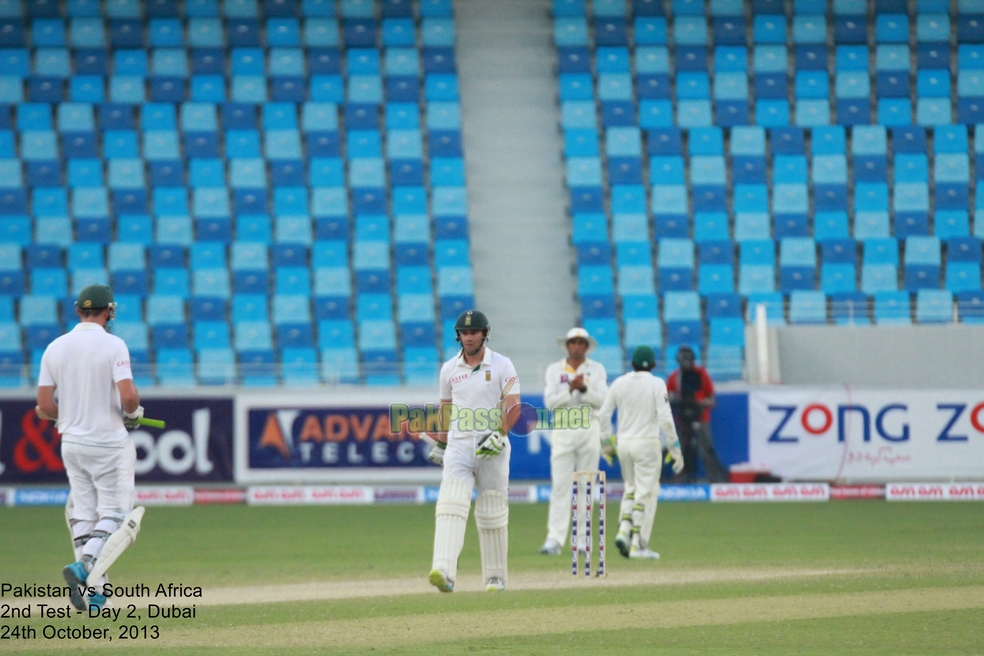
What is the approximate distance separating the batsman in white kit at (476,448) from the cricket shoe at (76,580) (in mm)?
2301

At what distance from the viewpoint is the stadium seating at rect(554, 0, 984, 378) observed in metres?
23.5

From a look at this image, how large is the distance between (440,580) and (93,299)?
9.42 feet

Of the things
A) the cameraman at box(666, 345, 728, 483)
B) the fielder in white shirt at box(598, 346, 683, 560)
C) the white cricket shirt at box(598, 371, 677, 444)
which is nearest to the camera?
the fielder in white shirt at box(598, 346, 683, 560)

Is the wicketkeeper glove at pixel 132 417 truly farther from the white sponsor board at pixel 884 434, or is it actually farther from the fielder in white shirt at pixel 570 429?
the white sponsor board at pixel 884 434

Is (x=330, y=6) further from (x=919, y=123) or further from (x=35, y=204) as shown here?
(x=919, y=123)

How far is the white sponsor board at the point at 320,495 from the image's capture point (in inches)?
763

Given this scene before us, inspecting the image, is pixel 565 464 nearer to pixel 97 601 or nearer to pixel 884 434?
pixel 97 601

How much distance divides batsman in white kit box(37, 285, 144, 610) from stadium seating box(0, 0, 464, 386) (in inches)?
496

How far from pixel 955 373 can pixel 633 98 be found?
28.8ft

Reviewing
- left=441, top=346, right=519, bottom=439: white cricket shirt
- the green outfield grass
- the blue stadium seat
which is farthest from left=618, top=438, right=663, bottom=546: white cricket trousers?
the blue stadium seat

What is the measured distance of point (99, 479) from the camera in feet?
27.5

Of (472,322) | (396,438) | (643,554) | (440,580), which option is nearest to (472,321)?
(472,322)

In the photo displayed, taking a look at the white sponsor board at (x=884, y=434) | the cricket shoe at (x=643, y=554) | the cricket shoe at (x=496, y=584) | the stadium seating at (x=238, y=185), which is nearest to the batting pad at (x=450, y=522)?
the cricket shoe at (x=496, y=584)

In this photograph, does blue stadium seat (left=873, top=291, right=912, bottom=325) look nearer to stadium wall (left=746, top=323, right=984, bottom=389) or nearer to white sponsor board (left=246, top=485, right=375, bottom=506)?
stadium wall (left=746, top=323, right=984, bottom=389)
